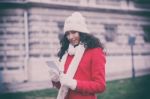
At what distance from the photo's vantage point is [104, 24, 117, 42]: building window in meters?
10.7

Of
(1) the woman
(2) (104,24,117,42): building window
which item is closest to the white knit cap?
(1) the woman

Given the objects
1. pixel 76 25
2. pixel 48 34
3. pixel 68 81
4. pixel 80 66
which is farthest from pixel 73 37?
pixel 48 34

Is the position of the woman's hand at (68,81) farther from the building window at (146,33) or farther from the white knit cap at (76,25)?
the building window at (146,33)

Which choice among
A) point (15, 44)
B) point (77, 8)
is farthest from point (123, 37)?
point (15, 44)

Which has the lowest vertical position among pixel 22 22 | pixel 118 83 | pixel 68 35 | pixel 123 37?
pixel 118 83

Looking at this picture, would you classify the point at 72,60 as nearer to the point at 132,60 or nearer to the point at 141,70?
the point at 141,70

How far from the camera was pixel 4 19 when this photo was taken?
922cm

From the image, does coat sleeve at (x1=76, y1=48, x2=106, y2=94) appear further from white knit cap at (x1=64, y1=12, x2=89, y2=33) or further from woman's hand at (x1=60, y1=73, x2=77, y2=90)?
white knit cap at (x1=64, y1=12, x2=89, y2=33)

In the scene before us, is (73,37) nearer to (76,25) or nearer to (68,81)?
(76,25)

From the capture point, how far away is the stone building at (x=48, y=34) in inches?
357

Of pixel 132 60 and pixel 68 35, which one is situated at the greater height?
pixel 68 35

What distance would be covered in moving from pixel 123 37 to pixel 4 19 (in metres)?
3.63

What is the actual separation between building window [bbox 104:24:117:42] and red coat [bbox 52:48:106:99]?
8.48 m

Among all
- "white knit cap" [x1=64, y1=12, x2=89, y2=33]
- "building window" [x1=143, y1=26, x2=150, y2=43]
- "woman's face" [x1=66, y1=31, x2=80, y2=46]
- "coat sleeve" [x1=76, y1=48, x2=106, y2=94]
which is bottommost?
"building window" [x1=143, y1=26, x2=150, y2=43]
